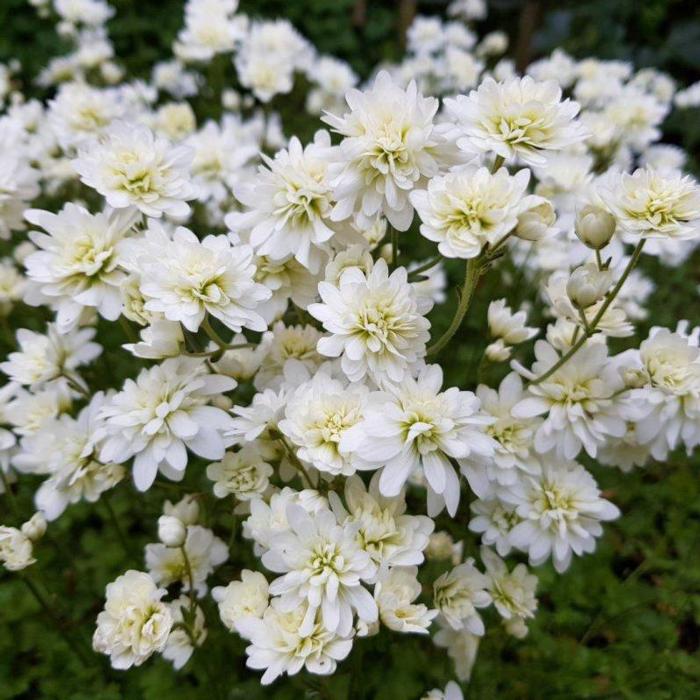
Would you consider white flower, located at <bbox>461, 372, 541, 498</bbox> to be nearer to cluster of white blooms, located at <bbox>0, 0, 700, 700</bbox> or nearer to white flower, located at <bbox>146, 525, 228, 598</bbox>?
cluster of white blooms, located at <bbox>0, 0, 700, 700</bbox>

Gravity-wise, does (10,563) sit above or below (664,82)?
below

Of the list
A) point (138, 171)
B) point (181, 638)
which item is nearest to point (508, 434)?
point (181, 638)

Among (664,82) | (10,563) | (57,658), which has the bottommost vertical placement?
(57,658)

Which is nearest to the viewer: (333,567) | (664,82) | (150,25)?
(333,567)

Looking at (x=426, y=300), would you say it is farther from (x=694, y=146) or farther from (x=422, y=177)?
(x=694, y=146)

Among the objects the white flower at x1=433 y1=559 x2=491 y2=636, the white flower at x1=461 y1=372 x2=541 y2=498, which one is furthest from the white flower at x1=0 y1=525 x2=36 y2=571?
the white flower at x1=461 y1=372 x2=541 y2=498

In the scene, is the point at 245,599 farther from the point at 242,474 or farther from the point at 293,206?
the point at 293,206

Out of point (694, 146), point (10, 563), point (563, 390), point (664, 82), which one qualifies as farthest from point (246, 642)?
point (694, 146)
